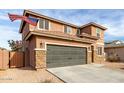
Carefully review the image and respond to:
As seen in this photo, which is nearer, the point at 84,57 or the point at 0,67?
the point at 0,67

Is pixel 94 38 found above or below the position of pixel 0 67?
above

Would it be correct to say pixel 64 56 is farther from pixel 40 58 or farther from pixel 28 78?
pixel 28 78

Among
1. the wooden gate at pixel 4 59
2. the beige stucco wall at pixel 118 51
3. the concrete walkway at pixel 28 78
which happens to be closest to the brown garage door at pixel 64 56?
the concrete walkway at pixel 28 78

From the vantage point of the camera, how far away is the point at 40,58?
470 inches

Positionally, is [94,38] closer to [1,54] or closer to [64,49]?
[64,49]

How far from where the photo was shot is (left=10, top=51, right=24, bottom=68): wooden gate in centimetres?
1411

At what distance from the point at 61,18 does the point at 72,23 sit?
8.03 feet

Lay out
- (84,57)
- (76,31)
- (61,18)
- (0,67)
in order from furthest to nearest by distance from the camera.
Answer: (76,31) → (61,18) → (84,57) → (0,67)

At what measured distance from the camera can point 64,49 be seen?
46.5ft

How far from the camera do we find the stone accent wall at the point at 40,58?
1175cm

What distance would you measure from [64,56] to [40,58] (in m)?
3.10
